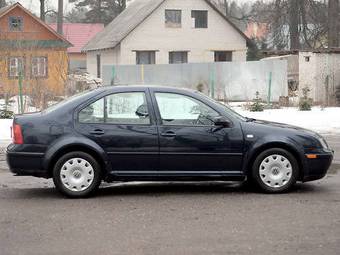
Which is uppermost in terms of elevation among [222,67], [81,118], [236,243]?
[222,67]

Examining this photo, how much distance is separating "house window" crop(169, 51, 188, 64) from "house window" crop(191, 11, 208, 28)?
81.6 inches

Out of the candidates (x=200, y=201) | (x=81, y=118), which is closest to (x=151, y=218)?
(x=200, y=201)

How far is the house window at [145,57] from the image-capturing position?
4575cm

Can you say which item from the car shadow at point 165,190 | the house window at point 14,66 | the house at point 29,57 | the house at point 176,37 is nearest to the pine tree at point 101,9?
the house at point 176,37

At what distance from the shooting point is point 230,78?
30562 millimetres

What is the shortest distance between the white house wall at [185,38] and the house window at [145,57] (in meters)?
0.33

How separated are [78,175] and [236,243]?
271 cm

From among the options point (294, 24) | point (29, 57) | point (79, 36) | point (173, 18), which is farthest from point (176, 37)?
point (79, 36)

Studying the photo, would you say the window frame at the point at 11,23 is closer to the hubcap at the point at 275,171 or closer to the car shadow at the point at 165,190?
the car shadow at the point at 165,190

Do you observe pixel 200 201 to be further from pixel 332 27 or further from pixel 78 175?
pixel 332 27

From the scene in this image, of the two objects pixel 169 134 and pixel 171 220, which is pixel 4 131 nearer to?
pixel 169 134

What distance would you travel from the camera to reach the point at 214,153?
8180mm

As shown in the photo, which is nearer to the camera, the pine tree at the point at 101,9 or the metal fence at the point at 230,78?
the metal fence at the point at 230,78

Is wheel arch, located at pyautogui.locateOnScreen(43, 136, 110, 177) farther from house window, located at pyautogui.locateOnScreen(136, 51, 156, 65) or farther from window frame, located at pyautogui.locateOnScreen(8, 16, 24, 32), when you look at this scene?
house window, located at pyautogui.locateOnScreen(136, 51, 156, 65)
